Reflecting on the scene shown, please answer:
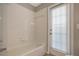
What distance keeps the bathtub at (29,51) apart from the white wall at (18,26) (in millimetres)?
56

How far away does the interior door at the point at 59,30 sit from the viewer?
4.28 feet

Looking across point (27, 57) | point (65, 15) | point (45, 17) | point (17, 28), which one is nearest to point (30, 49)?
point (27, 57)

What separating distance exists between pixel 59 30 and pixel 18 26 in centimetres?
50

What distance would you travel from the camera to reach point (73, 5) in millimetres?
1182

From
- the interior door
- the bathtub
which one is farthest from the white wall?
the interior door

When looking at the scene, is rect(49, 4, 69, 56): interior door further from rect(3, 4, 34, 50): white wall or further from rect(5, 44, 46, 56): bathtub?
rect(3, 4, 34, 50): white wall

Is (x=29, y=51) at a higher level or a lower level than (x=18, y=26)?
lower

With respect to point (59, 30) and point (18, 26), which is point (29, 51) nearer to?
point (18, 26)

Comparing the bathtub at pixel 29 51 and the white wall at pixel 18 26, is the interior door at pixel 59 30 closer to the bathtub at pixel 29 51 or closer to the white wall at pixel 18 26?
the bathtub at pixel 29 51

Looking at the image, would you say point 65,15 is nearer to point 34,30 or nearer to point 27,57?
point 34,30

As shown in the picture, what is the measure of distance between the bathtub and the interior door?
0.41ft

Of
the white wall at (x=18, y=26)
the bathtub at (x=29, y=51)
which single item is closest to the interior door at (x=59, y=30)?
the bathtub at (x=29, y=51)

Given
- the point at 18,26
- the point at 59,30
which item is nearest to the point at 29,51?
the point at 18,26

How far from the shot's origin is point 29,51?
1279 millimetres
